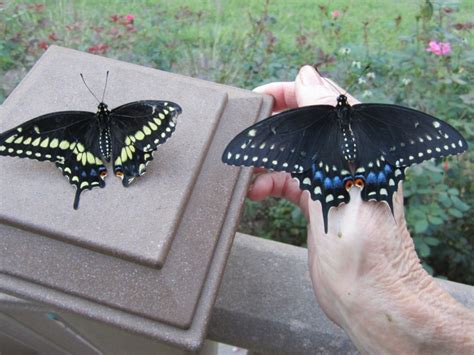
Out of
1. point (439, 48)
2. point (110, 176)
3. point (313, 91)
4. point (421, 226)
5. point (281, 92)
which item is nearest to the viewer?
point (110, 176)

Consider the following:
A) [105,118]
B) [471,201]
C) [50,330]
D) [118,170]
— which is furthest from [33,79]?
[471,201]

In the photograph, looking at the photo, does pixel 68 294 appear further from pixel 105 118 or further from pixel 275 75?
pixel 275 75

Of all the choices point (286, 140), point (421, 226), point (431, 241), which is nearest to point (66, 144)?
point (286, 140)

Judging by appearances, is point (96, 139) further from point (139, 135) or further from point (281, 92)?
point (281, 92)

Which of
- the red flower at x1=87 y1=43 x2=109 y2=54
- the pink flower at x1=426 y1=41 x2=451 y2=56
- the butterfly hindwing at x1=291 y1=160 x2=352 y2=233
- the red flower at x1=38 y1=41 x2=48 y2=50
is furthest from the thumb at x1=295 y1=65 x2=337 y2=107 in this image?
the red flower at x1=38 y1=41 x2=48 y2=50

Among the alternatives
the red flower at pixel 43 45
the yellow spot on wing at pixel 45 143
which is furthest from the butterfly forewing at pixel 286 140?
the red flower at pixel 43 45

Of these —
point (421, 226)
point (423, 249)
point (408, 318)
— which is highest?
point (408, 318)
